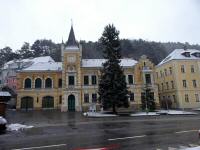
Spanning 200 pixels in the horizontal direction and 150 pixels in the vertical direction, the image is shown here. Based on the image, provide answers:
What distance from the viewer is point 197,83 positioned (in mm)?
51781

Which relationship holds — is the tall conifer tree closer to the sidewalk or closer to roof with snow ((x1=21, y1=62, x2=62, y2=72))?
the sidewalk

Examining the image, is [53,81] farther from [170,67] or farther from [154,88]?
[170,67]

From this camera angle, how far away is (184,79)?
51500 millimetres

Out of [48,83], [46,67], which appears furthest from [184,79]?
[46,67]

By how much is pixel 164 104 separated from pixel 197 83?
8.51 metres

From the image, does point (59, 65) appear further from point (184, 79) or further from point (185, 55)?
point (185, 55)

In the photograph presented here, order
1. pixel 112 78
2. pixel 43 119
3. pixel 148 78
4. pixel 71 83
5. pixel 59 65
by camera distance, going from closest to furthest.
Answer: pixel 43 119
pixel 112 78
pixel 71 83
pixel 148 78
pixel 59 65

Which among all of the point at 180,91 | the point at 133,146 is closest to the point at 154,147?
the point at 133,146

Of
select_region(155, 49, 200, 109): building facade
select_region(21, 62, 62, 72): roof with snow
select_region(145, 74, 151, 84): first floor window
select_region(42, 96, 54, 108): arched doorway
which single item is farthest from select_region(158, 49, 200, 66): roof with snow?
select_region(42, 96, 54, 108): arched doorway

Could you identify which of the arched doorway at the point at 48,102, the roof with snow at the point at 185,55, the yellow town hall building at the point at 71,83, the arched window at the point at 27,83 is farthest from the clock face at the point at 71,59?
the roof with snow at the point at 185,55

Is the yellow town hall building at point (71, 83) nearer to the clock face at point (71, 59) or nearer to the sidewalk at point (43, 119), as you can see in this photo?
the clock face at point (71, 59)

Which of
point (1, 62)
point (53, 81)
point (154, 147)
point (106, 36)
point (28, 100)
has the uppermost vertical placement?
point (1, 62)

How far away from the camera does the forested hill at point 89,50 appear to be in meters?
89.2

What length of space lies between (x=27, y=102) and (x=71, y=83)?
9.76 m
